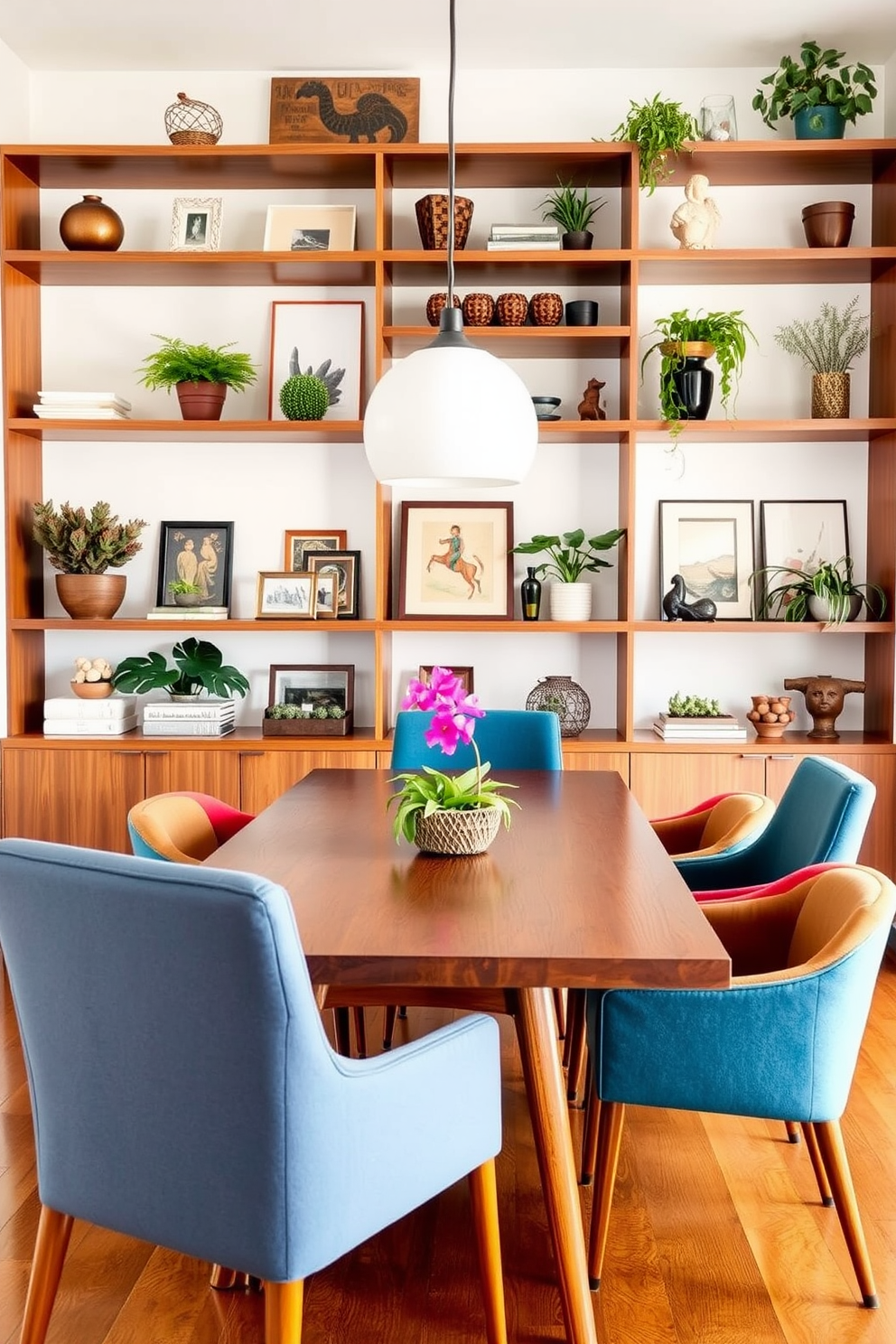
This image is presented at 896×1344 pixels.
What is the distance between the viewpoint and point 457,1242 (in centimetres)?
230

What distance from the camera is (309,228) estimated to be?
4461mm

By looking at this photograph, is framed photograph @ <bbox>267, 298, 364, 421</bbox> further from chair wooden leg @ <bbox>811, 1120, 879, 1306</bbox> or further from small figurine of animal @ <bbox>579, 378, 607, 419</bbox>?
chair wooden leg @ <bbox>811, 1120, 879, 1306</bbox>

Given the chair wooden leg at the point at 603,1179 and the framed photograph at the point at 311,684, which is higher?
the framed photograph at the point at 311,684

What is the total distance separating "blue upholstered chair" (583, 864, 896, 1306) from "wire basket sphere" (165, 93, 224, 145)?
3.46m

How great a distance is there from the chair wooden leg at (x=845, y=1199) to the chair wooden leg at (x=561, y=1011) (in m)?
0.98

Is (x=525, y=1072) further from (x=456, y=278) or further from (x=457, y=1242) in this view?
(x=456, y=278)

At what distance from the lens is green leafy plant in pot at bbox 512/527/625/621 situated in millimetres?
4293

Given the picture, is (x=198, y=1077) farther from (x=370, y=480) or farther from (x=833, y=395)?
(x=833, y=395)

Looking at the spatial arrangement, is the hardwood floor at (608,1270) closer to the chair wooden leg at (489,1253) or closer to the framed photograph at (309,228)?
the chair wooden leg at (489,1253)

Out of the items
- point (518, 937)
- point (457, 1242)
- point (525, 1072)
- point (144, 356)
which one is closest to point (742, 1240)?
point (457, 1242)

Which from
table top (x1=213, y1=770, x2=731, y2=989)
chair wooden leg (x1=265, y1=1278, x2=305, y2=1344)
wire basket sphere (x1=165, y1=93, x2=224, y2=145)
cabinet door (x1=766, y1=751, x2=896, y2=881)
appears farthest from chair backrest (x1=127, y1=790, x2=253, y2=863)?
wire basket sphere (x1=165, y1=93, x2=224, y2=145)

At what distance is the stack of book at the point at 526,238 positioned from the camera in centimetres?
421

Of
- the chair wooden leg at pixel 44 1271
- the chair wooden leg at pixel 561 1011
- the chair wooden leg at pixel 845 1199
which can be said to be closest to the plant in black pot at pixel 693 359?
the chair wooden leg at pixel 561 1011

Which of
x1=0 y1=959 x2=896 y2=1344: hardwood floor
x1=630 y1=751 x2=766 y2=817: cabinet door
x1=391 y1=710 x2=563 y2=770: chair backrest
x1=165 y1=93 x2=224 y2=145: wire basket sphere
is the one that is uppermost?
x1=165 y1=93 x2=224 y2=145: wire basket sphere
